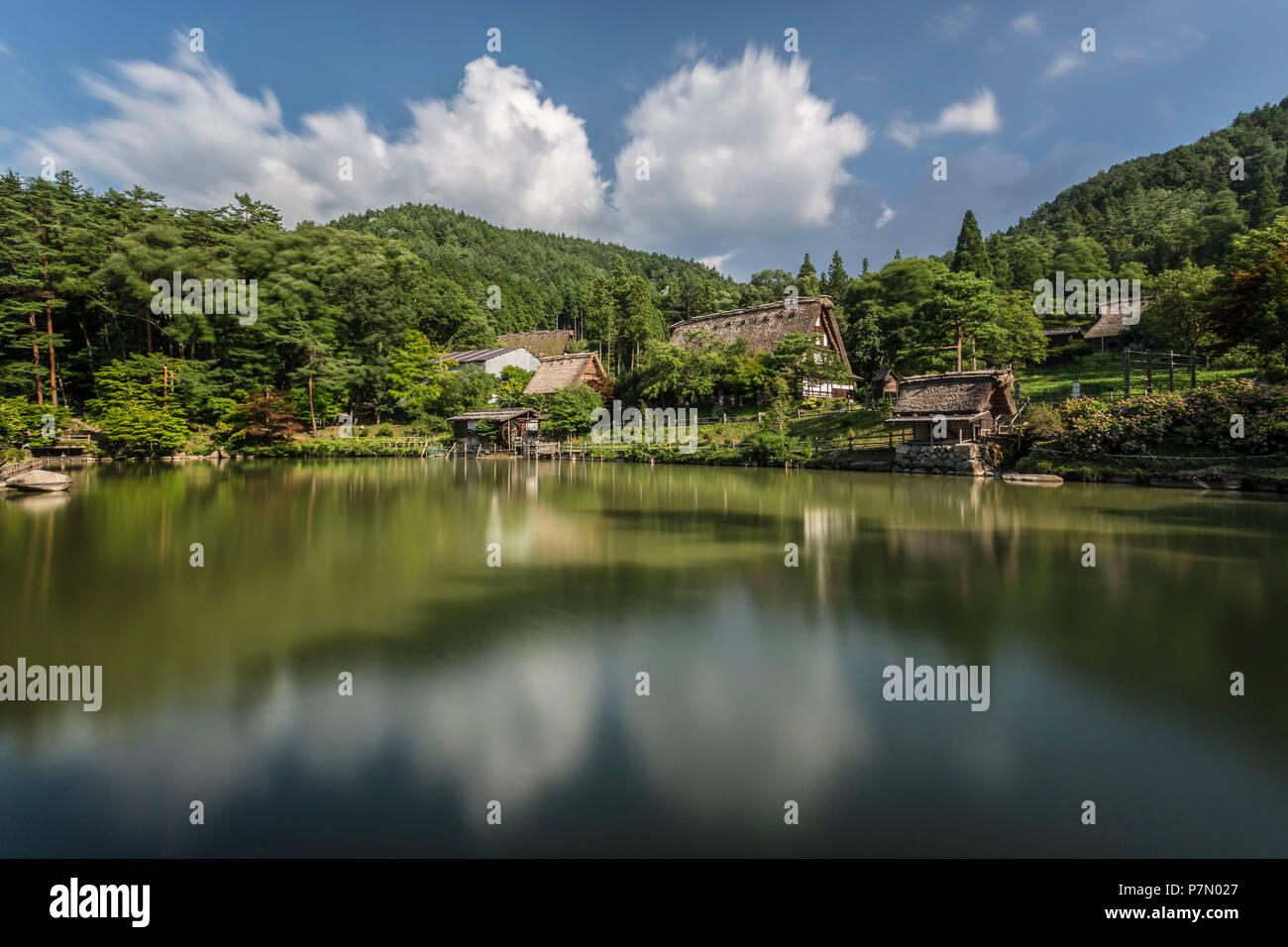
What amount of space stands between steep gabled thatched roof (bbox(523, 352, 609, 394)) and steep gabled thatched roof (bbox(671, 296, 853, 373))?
6.41 metres

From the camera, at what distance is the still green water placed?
9.62 ft

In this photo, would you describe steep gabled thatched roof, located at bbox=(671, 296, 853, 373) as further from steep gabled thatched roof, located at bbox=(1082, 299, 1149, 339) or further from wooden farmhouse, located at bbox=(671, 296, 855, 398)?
steep gabled thatched roof, located at bbox=(1082, 299, 1149, 339)

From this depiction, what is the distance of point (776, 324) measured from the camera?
3881 cm

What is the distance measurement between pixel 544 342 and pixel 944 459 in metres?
39.7

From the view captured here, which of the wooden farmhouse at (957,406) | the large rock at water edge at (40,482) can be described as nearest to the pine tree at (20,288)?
the large rock at water edge at (40,482)

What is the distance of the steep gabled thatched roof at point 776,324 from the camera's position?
37.2 meters

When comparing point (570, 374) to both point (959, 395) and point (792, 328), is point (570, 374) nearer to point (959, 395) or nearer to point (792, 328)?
point (792, 328)

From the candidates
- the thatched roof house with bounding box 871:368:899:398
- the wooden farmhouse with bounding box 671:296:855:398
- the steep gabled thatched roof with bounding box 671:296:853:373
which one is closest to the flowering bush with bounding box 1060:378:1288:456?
the thatched roof house with bounding box 871:368:899:398

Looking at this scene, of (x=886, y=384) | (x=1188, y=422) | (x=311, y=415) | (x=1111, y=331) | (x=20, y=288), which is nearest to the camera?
(x=1188, y=422)

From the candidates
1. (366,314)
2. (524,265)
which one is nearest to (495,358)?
(366,314)

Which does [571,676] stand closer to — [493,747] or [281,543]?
[493,747]

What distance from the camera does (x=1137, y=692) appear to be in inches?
170
